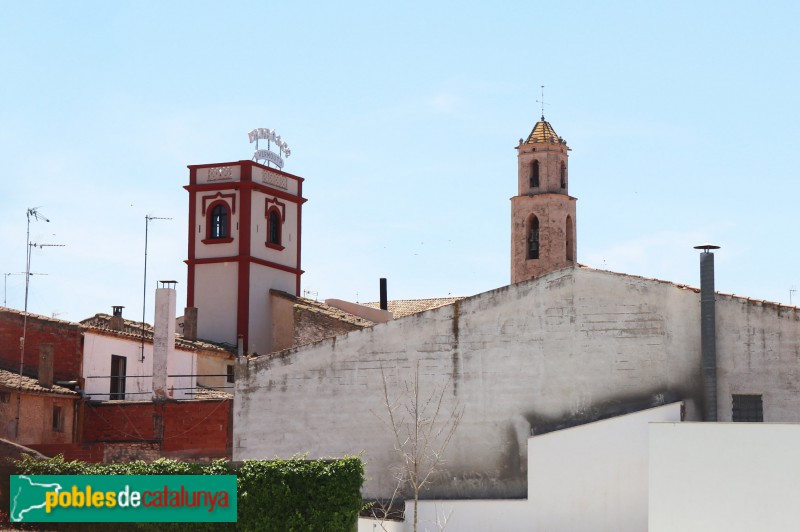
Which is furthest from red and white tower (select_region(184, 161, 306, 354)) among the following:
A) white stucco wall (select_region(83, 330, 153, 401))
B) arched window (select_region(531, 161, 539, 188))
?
arched window (select_region(531, 161, 539, 188))

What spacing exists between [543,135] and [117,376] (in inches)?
1344

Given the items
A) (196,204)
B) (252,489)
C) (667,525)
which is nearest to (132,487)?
(252,489)

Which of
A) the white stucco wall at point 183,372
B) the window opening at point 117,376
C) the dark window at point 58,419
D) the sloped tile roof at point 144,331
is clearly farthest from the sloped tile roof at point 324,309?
the dark window at point 58,419

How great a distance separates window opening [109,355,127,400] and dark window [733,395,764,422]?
2001 centimetres

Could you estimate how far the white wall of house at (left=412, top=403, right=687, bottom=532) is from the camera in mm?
33062

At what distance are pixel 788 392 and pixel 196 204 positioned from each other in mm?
30971

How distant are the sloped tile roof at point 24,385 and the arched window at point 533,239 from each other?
34.9m

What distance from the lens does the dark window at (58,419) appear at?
42.1 metres

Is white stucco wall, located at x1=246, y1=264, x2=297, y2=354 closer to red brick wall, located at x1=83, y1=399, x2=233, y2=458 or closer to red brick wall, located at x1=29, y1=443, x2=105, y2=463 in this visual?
red brick wall, located at x1=83, y1=399, x2=233, y2=458

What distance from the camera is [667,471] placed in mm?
30750

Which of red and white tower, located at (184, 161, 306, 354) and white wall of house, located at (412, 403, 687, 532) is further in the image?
red and white tower, located at (184, 161, 306, 354)

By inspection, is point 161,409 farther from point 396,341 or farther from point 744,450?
point 744,450

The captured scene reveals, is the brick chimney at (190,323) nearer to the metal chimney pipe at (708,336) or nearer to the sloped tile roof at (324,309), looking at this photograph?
the sloped tile roof at (324,309)

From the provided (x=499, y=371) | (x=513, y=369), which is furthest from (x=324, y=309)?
(x=513, y=369)
